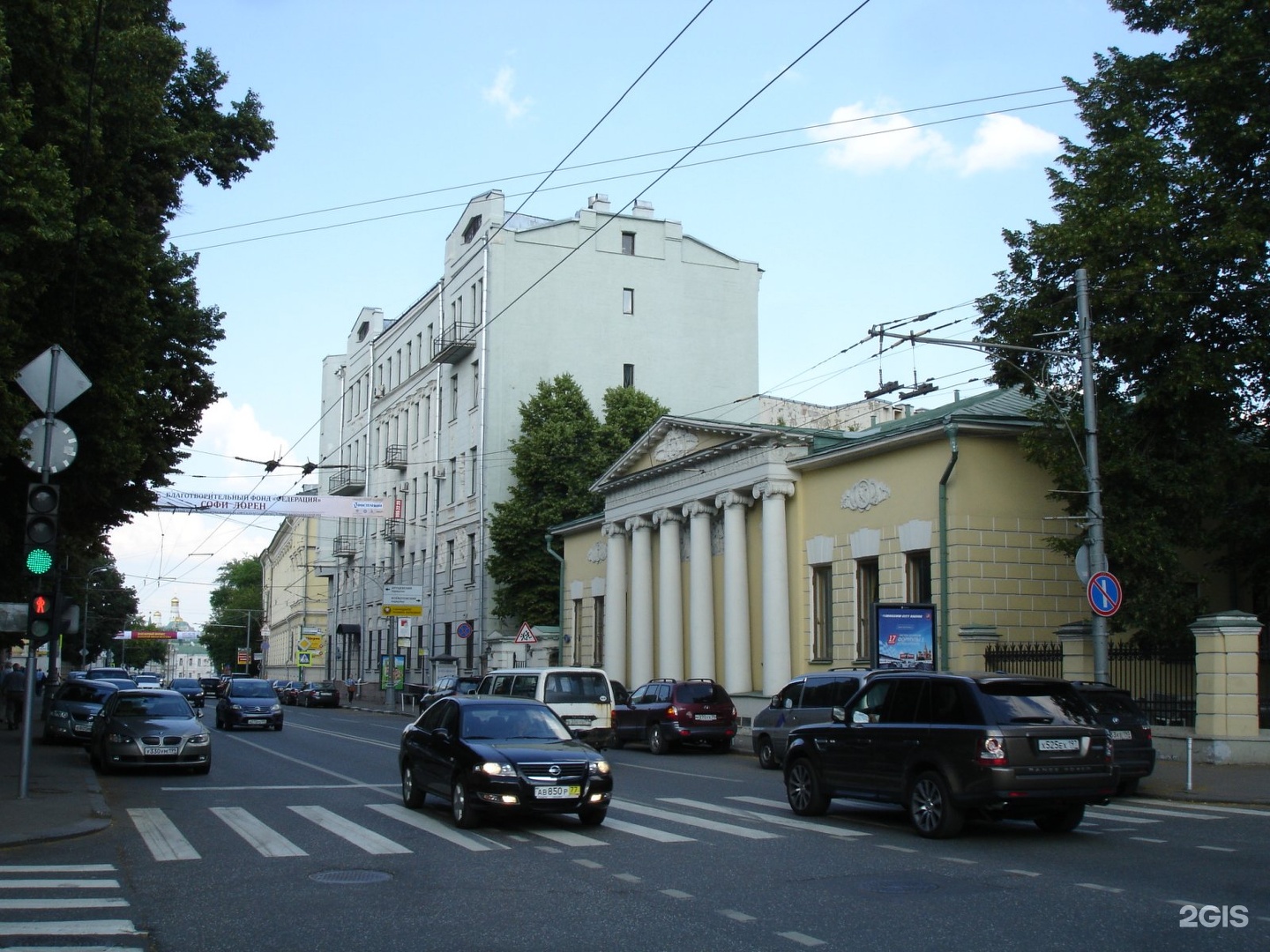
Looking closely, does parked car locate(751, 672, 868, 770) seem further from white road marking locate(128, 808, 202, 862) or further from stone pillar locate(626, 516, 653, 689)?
stone pillar locate(626, 516, 653, 689)

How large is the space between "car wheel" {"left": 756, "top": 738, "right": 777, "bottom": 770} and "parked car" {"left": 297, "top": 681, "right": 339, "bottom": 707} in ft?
147

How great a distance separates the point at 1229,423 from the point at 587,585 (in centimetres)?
2660

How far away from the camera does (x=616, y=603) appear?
4506 cm

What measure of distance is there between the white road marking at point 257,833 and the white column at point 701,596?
23.3 metres

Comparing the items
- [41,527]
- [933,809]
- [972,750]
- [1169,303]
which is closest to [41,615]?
[41,527]

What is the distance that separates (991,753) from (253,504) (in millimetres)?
31658

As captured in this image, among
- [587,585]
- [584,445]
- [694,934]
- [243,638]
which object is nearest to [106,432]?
[694,934]

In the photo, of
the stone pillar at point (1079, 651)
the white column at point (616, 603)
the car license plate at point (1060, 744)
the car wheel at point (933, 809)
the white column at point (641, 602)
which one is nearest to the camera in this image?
the car license plate at point (1060, 744)

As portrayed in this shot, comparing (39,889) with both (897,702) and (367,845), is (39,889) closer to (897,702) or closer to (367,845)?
(367,845)

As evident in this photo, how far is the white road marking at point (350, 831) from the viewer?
1273 cm

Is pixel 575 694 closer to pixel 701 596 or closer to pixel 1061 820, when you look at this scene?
pixel 701 596

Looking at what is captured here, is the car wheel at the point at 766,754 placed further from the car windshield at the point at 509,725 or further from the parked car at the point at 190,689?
the parked car at the point at 190,689

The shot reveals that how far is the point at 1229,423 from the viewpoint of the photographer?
26984 millimetres

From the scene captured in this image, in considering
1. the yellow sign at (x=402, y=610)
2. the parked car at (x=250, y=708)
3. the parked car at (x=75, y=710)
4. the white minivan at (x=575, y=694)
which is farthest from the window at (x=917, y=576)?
the yellow sign at (x=402, y=610)
